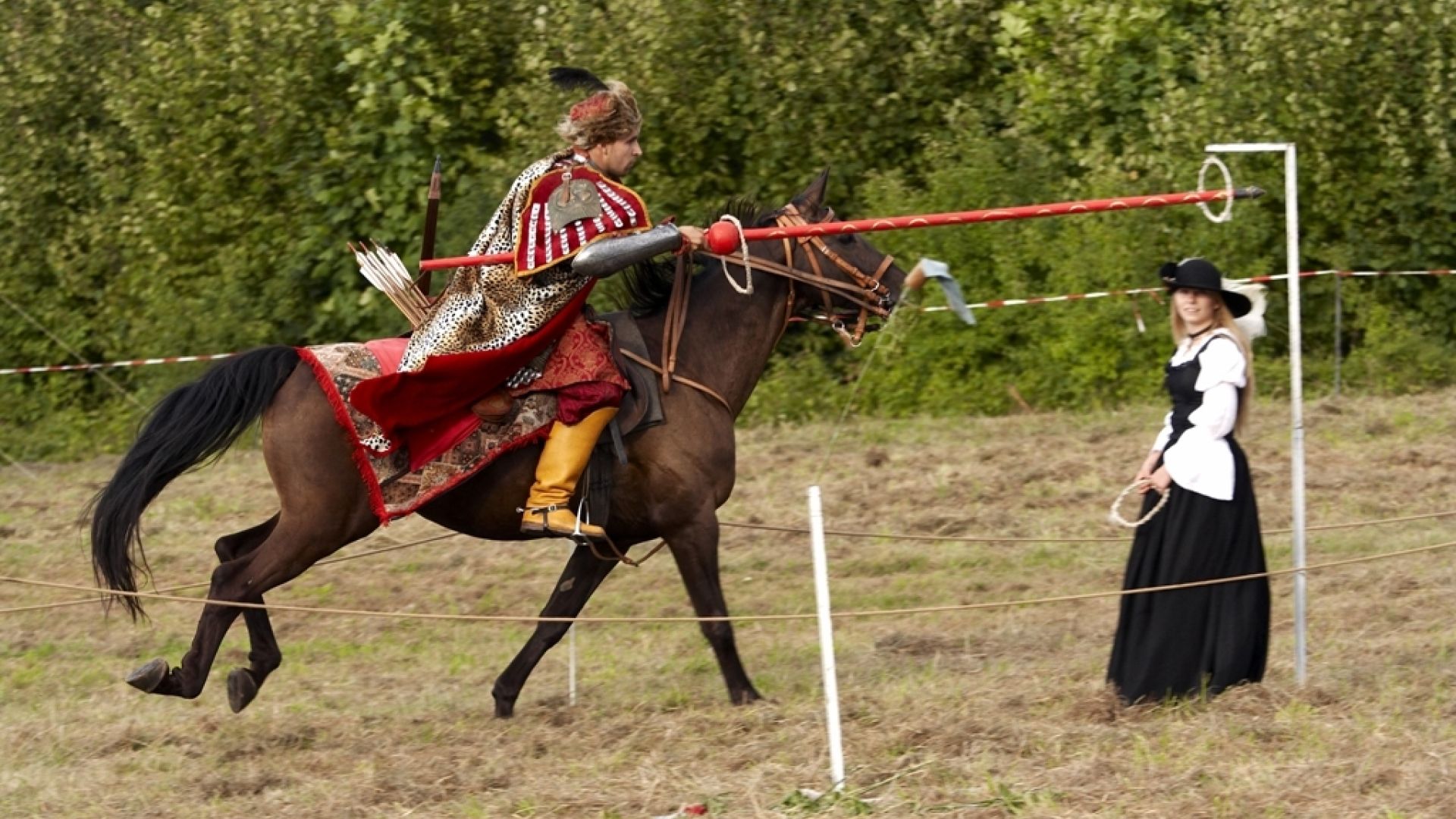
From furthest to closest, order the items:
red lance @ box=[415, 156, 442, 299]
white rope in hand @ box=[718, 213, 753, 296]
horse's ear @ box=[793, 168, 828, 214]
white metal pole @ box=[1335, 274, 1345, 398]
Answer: white metal pole @ box=[1335, 274, 1345, 398] < horse's ear @ box=[793, 168, 828, 214] < red lance @ box=[415, 156, 442, 299] < white rope in hand @ box=[718, 213, 753, 296]

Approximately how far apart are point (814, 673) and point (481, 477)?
174cm

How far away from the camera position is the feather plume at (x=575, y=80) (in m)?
6.41

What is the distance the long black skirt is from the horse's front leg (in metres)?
1.48

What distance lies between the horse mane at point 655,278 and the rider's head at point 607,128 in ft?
1.59

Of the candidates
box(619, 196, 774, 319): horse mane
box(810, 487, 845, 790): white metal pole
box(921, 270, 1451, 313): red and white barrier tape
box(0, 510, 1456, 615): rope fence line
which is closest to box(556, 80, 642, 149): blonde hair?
box(619, 196, 774, 319): horse mane

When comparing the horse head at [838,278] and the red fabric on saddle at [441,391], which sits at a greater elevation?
the horse head at [838,278]

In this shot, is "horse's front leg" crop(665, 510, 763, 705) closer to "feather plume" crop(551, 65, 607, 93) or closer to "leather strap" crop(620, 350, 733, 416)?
"leather strap" crop(620, 350, 733, 416)

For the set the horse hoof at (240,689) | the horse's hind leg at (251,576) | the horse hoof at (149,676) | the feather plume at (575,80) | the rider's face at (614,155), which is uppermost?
the feather plume at (575,80)

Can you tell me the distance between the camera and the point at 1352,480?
1038 cm

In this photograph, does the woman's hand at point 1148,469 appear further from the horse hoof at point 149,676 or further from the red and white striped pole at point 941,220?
the horse hoof at point 149,676

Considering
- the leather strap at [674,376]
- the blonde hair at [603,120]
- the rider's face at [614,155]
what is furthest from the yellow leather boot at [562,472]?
the blonde hair at [603,120]

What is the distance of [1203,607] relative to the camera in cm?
604

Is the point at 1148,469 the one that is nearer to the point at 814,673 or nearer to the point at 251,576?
the point at 814,673

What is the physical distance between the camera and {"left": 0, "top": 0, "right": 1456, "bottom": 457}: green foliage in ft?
45.1
